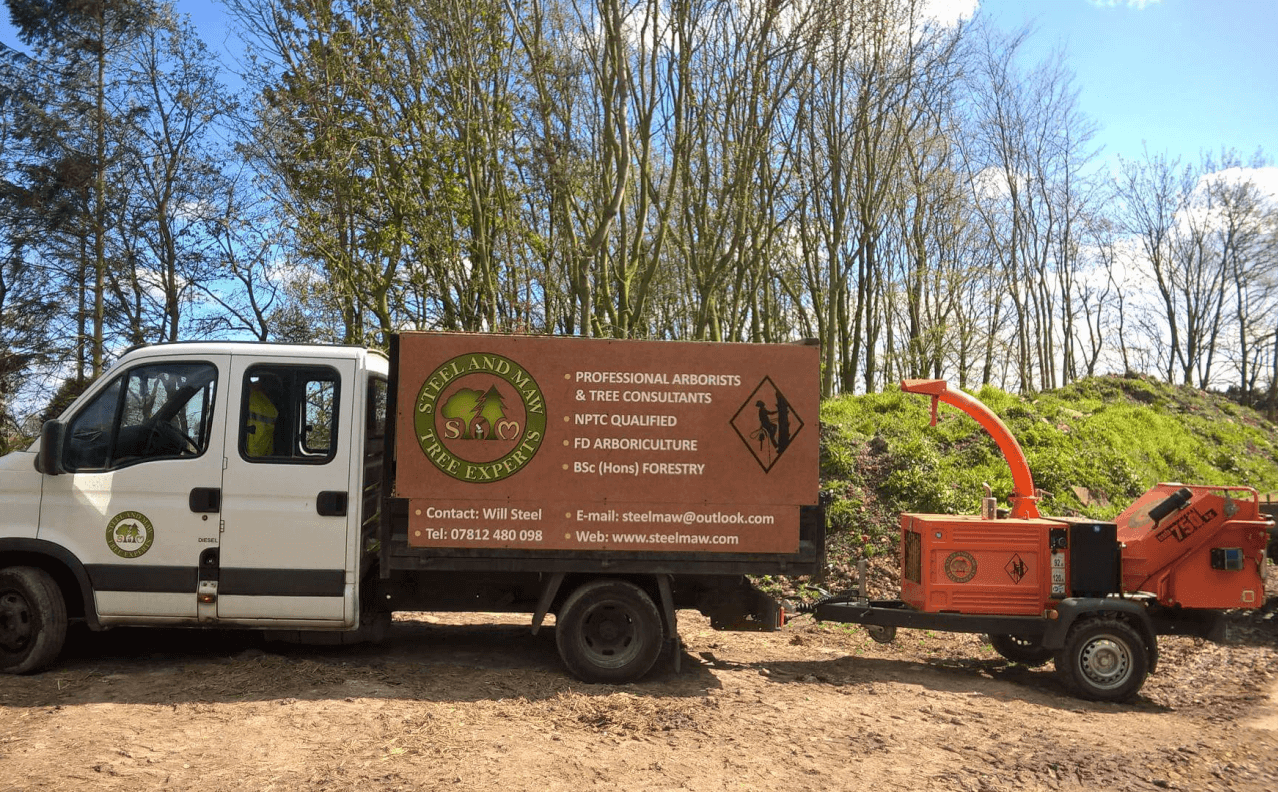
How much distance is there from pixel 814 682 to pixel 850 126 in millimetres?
15705

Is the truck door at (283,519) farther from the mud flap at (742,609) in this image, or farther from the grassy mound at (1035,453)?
the grassy mound at (1035,453)

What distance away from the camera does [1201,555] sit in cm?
739

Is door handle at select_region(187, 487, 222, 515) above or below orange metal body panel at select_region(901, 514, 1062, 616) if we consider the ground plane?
above

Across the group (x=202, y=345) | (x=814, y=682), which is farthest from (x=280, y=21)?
(x=814, y=682)

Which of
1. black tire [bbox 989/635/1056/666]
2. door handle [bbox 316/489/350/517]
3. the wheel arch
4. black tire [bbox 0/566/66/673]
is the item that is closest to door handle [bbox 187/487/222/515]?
door handle [bbox 316/489/350/517]

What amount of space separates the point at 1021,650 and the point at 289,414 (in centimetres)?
660

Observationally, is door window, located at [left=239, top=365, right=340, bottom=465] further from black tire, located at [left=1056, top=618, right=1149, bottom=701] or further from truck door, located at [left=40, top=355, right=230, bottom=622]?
black tire, located at [left=1056, top=618, right=1149, bottom=701]

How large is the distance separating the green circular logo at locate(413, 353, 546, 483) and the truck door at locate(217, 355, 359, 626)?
0.66 m

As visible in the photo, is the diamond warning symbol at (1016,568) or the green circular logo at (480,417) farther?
the diamond warning symbol at (1016,568)

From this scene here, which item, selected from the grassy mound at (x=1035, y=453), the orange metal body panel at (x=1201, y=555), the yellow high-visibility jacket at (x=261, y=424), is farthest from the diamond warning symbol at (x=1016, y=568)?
the yellow high-visibility jacket at (x=261, y=424)

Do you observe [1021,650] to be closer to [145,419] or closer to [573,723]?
[573,723]

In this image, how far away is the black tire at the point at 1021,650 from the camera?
8.09 m

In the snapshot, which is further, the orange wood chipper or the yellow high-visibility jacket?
the orange wood chipper

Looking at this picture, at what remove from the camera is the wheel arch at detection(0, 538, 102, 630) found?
6.48 metres
